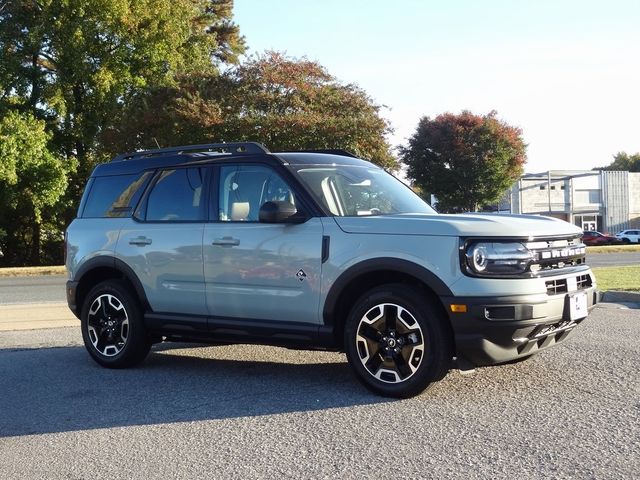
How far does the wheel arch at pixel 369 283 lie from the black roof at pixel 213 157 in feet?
4.04

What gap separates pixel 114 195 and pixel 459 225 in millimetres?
3660

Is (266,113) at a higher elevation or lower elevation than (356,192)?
higher

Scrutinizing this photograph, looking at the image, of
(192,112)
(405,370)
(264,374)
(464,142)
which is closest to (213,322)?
(264,374)

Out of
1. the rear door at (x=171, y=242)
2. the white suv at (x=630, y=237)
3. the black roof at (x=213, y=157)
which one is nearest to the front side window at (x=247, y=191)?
the black roof at (x=213, y=157)

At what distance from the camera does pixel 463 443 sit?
4441 mm

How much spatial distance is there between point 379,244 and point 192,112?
2095cm

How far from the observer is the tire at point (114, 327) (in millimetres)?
7039

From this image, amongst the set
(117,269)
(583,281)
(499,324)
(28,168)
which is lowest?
(499,324)

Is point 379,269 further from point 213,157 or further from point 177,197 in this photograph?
point 177,197

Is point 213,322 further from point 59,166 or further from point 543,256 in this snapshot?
point 59,166

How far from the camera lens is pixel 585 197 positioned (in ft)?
216

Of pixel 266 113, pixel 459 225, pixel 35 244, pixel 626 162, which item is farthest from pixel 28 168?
pixel 626 162

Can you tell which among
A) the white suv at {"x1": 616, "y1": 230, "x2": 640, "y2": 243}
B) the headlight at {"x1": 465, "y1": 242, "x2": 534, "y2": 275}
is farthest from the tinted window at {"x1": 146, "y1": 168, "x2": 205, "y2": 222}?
the white suv at {"x1": 616, "y1": 230, "x2": 640, "y2": 243}

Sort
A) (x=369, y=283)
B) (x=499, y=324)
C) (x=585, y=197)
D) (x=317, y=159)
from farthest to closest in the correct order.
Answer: (x=585, y=197) < (x=317, y=159) < (x=369, y=283) < (x=499, y=324)
